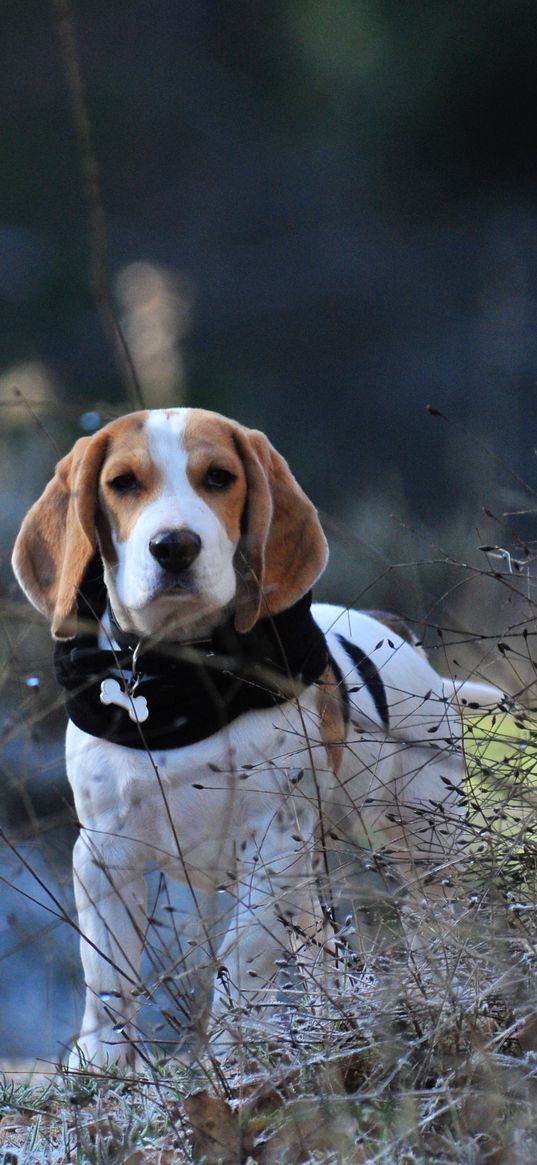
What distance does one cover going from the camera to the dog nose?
336 cm

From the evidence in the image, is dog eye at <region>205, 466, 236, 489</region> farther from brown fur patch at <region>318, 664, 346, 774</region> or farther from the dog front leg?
the dog front leg

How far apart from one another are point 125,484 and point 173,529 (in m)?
0.36

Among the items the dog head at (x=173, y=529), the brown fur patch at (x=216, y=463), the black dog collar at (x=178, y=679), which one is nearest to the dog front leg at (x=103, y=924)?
the black dog collar at (x=178, y=679)

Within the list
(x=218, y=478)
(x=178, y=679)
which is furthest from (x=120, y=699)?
(x=218, y=478)

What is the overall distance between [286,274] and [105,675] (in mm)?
7520

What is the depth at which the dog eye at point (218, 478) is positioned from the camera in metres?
3.69

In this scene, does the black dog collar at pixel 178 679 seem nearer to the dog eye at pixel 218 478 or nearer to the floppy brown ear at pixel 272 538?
the floppy brown ear at pixel 272 538

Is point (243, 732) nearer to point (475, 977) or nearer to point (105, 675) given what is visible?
point (105, 675)

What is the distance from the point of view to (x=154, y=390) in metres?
4.90

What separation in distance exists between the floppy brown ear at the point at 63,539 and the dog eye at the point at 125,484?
0.33 ft

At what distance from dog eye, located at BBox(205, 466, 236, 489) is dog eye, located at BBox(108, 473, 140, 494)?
0.18m

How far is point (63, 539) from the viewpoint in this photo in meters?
3.88

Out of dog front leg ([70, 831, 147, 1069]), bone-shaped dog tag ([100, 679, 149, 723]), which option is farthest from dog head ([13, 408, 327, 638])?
dog front leg ([70, 831, 147, 1069])

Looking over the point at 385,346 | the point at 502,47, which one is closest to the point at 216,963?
the point at 385,346
